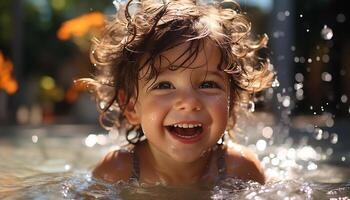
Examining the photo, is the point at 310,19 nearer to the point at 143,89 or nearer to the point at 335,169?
the point at 335,169

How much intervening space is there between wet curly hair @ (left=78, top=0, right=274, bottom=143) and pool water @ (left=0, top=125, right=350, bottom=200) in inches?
15.6

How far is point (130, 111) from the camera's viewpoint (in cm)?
268

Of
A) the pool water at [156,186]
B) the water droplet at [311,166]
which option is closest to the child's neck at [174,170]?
the pool water at [156,186]

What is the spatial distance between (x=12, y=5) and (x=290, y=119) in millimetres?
4153

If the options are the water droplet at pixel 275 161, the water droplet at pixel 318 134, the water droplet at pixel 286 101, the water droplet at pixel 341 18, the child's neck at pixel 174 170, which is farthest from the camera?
the water droplet at pixel 341 18

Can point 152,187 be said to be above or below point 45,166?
below

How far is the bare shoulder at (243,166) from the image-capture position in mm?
2670

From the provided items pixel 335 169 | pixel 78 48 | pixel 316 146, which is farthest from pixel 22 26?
pixel 335 169

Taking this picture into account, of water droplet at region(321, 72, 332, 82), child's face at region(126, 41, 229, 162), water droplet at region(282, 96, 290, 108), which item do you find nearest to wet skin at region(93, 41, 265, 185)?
child's face at region(126, 41, 229, 162)

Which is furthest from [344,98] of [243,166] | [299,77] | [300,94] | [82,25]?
[243,166]

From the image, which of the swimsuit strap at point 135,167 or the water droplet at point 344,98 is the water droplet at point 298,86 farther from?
the swimsuit strap at point 135,167

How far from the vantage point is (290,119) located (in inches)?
297

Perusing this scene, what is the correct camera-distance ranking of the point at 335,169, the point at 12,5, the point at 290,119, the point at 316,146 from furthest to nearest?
the point at 12,5 < the point at 290,119 < the point at 316,146 < the point at 335,169

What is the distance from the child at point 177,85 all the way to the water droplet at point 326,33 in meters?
6.29
